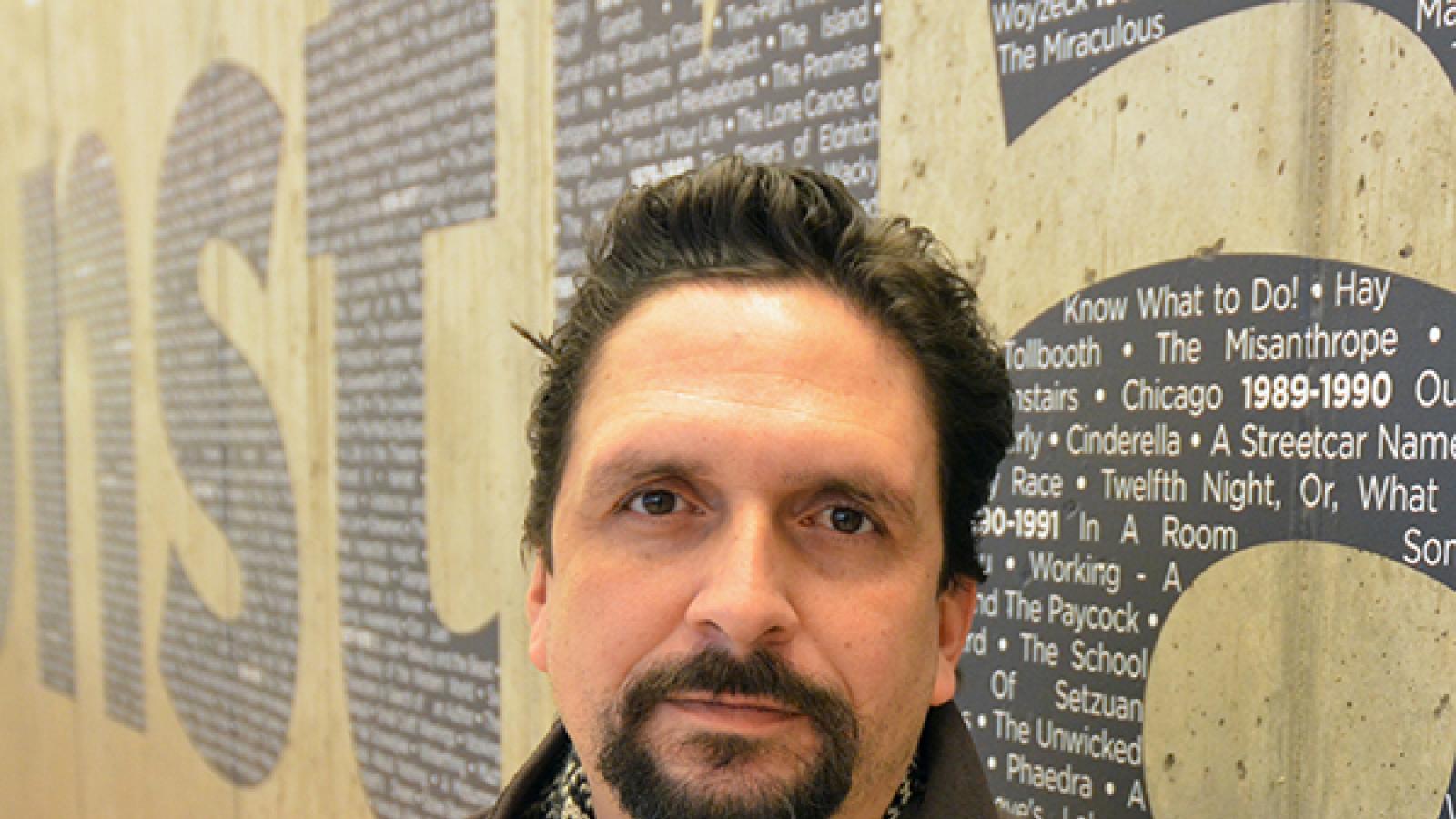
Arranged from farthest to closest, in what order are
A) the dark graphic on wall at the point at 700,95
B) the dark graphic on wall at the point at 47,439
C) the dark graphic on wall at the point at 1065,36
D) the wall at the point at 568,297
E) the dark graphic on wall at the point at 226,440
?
1. the dark graphic on wall at the point at 47,439
2. the dark graphic on wall at the point at 226,440
3. the dark graphic on wall at the point at 700,95
4. the dark graphic on wall at the point at 1065,36
5. the wall at the point at 568,297

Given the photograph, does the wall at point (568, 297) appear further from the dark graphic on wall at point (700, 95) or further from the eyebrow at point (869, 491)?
the eyebrow at point (869, 491)

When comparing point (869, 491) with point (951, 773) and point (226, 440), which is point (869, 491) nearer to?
point (951, 773)

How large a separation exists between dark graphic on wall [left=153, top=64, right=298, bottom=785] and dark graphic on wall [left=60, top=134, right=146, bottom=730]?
0.85ft

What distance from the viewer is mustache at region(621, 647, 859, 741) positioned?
98cm

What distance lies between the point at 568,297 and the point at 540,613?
765mm

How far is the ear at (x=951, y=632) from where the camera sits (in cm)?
115

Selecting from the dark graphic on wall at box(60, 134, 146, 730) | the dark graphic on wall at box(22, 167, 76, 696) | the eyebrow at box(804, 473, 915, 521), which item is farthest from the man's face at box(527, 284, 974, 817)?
the dark graphic on wall at box(22, 167, 76, 696)

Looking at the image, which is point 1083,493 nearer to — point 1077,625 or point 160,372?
point 1077,625

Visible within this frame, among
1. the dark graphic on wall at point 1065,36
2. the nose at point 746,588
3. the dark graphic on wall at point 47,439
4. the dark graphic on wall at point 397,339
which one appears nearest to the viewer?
the nose at point 746,588

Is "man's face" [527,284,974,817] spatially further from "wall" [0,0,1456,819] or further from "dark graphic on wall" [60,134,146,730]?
"dark graphic on wall" [60,134,146,730]

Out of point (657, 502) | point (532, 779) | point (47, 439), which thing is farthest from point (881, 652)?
point (47, 439)

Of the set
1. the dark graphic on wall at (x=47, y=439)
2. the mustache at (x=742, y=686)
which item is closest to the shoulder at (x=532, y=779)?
the mustache at (x=742, y=686)

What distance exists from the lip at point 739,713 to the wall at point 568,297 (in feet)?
1.40

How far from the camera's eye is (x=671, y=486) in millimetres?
1056
